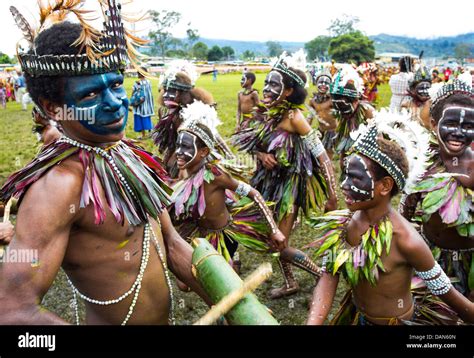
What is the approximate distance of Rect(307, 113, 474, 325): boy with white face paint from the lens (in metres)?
2.62

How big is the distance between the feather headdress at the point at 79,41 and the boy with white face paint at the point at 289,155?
10.6 ft

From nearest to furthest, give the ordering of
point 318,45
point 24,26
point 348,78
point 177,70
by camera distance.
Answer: point 24,26
point 177,70
point 348,78
point 318,45

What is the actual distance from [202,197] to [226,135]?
9.28 m

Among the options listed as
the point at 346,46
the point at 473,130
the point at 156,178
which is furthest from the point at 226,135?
the point at 346,46

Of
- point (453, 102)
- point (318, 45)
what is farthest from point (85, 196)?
point (318, 45)

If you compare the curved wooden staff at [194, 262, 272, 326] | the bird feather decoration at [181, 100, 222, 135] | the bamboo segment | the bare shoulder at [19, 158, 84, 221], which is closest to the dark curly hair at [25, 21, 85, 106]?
the bare shoulder at [19, 158, 84, 221]

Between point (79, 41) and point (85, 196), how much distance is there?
59 cm

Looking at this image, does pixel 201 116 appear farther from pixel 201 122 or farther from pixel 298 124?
pixel 298 124

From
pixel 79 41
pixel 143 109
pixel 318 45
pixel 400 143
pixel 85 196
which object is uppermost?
A: pixel 318 45

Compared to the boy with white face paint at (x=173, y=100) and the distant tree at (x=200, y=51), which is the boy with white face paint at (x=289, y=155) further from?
the distant tree at (x=200, y=51)

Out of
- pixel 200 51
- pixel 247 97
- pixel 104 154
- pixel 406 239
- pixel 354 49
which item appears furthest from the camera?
pixel 200 51

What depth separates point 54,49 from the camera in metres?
1.69

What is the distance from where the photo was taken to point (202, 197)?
Result: 4070 millimetres
